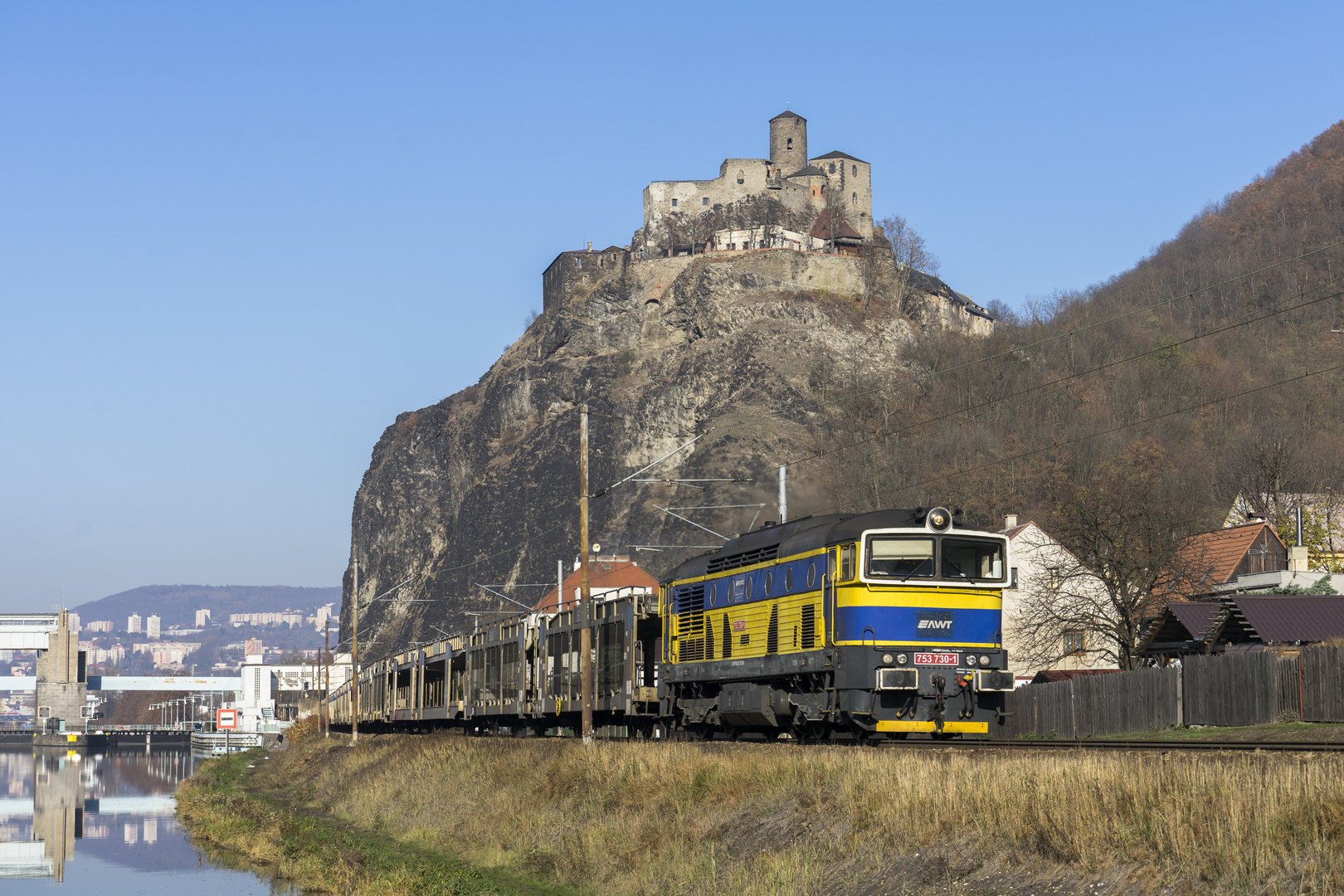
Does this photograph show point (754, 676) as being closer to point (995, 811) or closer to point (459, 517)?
point (995, 811)

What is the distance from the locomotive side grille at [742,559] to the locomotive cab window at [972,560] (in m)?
3.86

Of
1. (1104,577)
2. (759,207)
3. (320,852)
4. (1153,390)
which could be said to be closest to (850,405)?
(1153,390)

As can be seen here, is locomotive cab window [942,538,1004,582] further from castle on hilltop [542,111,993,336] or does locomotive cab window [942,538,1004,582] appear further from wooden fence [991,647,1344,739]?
castle on hilltop [542,111,993,336]

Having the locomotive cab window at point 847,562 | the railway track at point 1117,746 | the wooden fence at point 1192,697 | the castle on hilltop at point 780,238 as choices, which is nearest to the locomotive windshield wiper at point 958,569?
the locomotive cab window at point 847,562

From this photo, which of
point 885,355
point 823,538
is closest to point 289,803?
point 823,538

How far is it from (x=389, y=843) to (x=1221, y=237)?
520 feet

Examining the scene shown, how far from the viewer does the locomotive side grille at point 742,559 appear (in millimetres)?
28266

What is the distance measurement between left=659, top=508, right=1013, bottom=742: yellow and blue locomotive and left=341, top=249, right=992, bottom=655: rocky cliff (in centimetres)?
9550

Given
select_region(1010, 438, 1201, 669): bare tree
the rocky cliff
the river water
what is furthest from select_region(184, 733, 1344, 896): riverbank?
the rocky cliff

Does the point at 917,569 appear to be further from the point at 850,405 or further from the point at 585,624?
the point at 850,405

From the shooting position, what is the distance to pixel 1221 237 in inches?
6555

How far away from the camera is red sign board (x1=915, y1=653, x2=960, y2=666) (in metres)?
24.5

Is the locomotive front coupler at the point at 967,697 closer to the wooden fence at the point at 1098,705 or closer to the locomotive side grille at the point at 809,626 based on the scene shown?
the locomotive side grille at the point at 809,626

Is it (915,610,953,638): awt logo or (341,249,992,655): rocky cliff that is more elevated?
(341,249,992,655): rocky cliff
